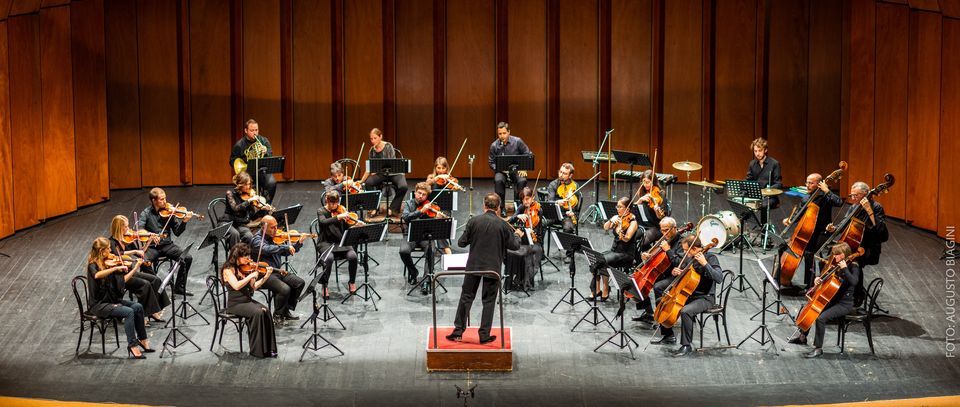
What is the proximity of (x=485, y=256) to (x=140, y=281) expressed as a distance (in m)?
3.31

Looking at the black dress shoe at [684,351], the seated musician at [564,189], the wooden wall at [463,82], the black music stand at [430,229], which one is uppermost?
the wooden wall at [463,82]

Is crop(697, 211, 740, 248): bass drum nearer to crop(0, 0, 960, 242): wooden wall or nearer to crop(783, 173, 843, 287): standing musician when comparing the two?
crop(783, 173, 843, 287): standing musician

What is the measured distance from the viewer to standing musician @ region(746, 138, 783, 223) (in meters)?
12.7

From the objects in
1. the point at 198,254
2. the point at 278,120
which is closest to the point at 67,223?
the point at 198,254

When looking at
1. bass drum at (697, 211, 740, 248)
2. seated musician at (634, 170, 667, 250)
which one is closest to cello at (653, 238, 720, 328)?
seated musician at (634, 170, 667, 250)

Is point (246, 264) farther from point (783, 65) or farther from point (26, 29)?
point (783, 65)

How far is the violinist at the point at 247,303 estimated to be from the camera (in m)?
9.38

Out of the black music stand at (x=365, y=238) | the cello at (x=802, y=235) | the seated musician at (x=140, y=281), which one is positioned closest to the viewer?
the seated musician at (x=140, y=281)

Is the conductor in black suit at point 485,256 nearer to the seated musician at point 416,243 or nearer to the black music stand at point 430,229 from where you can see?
the black music stand at point 430,229

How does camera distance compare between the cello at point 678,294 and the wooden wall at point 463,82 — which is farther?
the wooden wall at point 463,82

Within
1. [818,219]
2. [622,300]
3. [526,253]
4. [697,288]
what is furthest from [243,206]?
[818,219]

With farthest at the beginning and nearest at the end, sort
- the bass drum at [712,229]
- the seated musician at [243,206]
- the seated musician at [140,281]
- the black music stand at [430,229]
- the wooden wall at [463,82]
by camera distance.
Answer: the wooden wall at [463,82], the bass drum at [712,229], the seated musician at [243,206], the black music stand at [430,229], the seated musician at [140,281]

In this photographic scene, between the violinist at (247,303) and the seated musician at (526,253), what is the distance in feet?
9.30

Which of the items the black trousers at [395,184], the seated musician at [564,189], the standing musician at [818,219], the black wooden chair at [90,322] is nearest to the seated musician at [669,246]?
the standing musician at [818,219]
